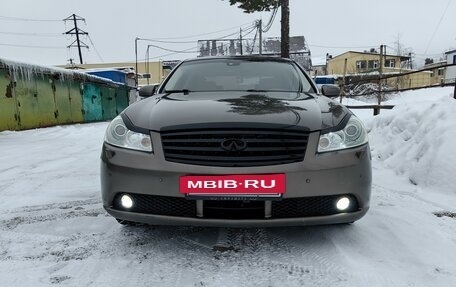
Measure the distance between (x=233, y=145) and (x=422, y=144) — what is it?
119 inches

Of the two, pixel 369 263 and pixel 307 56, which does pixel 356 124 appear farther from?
pixel 307 56

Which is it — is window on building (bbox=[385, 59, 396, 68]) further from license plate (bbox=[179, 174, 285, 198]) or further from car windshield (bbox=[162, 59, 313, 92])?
Answer: license plate (bbox=[179, 174, 285, 198])

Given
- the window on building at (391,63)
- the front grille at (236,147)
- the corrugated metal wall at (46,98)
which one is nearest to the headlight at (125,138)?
the front grille at (236,147)

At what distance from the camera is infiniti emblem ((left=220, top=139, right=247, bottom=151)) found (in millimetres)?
2299

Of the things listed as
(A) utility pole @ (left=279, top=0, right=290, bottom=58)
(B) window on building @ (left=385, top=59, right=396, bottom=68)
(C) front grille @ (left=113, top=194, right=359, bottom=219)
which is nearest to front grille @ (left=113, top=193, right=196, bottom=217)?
(C) front grille @ (left=113, top=194, right=359, bottom=219)

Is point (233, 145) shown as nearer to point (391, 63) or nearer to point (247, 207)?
point (247, 207)

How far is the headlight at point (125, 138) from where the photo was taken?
2432 mm

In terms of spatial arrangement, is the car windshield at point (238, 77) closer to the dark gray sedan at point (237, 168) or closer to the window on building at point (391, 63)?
the dark gray sedan at point (237, 168)

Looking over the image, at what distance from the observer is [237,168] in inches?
88.6

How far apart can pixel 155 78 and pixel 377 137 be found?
54140 mm

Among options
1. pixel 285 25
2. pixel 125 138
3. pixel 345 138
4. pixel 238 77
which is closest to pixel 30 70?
pixel 285 25

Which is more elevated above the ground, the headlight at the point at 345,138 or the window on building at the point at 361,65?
the window on building at the point at 361,65

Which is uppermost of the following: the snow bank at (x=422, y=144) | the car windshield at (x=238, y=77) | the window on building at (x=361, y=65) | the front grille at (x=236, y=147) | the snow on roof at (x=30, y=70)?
the window on building at (x=361, y=65)

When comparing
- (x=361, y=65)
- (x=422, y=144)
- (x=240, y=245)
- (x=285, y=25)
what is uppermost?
(x=285, y=25)
